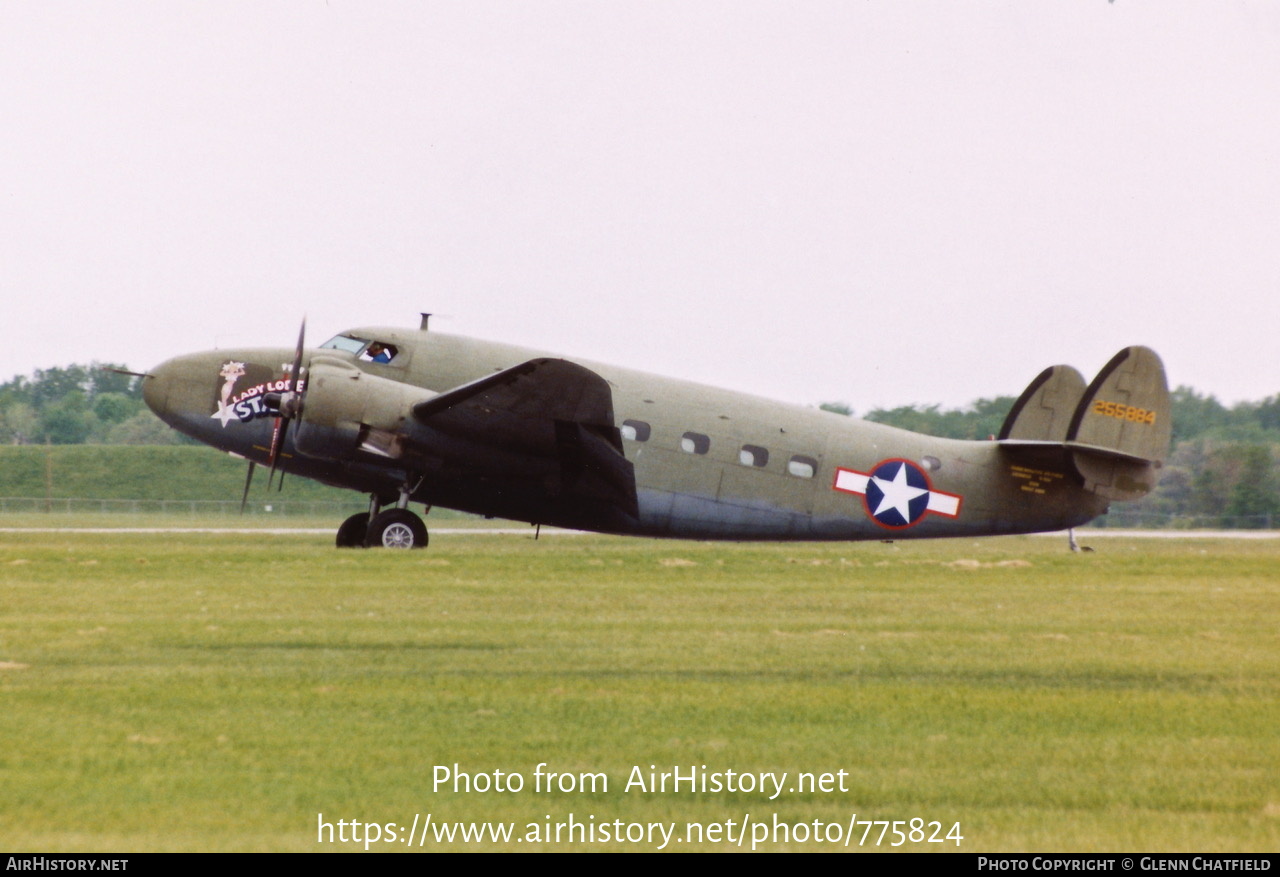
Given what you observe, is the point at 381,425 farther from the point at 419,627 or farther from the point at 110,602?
the point at 419,627

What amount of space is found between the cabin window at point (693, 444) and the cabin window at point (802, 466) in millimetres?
1342

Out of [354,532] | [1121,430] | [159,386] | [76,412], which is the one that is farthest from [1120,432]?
[76,412]

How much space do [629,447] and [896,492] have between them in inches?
168

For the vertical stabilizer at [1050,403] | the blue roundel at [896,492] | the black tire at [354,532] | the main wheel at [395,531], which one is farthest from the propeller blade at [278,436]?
the vertical stabilizer at [1050,403]

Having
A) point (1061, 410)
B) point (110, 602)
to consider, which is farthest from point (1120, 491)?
point (110, 602)

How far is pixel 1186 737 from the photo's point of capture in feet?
23.5

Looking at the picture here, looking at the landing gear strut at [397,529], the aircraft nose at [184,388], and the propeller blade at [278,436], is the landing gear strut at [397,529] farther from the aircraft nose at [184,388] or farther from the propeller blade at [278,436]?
the aircraft nose at [184,388]

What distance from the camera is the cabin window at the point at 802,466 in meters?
20.0

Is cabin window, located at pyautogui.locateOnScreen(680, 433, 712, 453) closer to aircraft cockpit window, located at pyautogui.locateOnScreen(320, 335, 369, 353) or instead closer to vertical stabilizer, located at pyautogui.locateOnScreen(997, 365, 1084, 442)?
aircraft cockpit window, located at pyautogui.locateOnScreen(320, 335, 369, 353)

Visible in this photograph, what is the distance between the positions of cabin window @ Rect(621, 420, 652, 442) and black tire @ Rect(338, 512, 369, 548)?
4.46 m

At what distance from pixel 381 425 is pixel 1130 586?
991 centimetres

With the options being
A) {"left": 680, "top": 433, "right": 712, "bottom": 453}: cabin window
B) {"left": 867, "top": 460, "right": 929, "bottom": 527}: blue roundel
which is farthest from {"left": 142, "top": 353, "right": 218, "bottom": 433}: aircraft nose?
{"left": 867, "top": 460, "right": 929, "bottom": 527}: blue roundel

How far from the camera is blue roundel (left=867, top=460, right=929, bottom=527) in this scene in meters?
20.4

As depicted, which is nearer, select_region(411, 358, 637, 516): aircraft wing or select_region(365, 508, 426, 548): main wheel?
select_region(411, 358, 637, 516): aircraft wing
